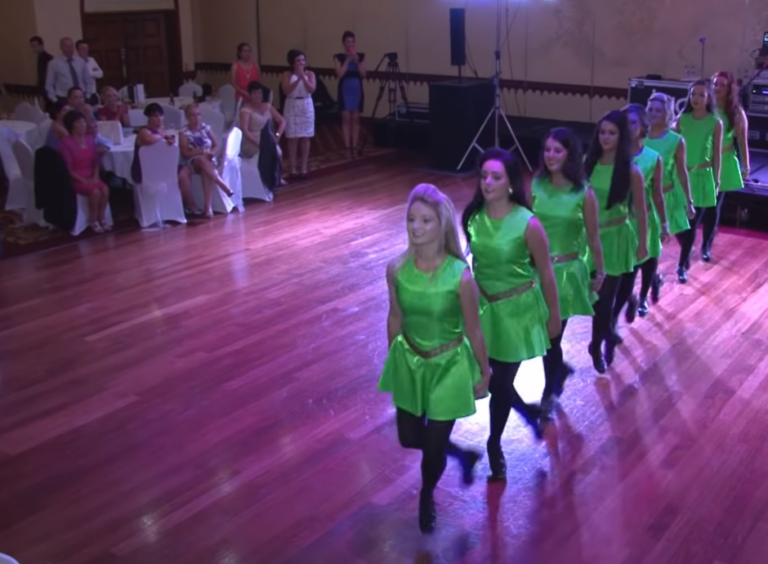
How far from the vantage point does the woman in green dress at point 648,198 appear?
14.8 feet

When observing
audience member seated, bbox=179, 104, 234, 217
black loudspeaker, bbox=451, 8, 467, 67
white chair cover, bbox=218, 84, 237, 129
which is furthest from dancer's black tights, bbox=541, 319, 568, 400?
white chair cover, bbox=218, 84, 237, 129

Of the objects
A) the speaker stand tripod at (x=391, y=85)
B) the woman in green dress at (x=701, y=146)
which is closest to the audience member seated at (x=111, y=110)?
the speaker stand tripod at (x=391, y=85)

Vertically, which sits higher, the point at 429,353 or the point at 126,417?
the point at 429,353

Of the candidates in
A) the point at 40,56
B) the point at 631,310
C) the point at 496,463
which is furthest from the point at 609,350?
the point at 40,56

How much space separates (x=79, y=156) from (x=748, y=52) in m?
6.46

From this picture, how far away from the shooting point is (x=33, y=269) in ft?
22.0

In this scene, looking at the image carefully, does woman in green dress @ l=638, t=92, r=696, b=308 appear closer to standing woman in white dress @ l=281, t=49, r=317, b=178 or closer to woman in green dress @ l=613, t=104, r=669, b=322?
woman in green dress @ l=613, t=104, r=669, b=322

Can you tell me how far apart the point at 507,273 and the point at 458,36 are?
285 inches

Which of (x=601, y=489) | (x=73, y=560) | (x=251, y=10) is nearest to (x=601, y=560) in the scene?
(x=601, y=489)

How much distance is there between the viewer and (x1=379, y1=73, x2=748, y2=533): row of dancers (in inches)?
119

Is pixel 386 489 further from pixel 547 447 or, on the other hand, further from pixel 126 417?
pixel 126 417

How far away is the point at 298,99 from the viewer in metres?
9.41

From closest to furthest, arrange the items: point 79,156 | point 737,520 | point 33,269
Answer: point 737,520, point 33,269, point 79,156

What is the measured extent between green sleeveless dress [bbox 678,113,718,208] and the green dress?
3.39 meters
